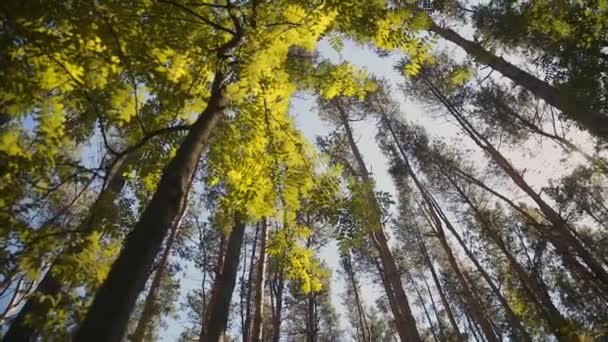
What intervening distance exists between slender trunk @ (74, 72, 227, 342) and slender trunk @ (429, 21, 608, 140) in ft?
20.0

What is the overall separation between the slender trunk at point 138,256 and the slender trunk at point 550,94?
6.08 m

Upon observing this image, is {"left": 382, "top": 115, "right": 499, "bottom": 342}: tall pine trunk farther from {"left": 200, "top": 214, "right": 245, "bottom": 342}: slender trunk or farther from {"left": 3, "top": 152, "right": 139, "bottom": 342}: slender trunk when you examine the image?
{"left": 3, "top": 152, "right": 139, "bottom": 342}: slender trunk

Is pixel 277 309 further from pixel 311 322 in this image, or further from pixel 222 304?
pixel 222 304

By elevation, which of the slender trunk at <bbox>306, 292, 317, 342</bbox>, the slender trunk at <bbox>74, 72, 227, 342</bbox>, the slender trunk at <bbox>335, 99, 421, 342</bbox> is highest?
the slender trunk at <bbox>306, 292, 317, 342</bbox>

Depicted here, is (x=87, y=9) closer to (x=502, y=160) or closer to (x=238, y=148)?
(x=238, y=148)

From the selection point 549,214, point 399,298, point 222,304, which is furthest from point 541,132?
point 222,304

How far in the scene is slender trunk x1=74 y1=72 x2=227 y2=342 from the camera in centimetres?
129

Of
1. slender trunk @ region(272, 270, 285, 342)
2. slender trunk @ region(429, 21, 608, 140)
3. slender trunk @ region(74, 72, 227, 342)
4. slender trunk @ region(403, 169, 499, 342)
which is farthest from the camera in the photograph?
slender trunk @ region(272, 270, 285, 342)

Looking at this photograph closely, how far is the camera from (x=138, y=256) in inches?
58.9

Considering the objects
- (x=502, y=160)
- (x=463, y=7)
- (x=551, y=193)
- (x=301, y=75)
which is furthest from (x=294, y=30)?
(x=551, y=193)

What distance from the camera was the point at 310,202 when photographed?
10.1 feet

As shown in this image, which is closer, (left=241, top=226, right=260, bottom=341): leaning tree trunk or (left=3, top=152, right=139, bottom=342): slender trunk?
(left=3, top=152, right=139, bottom=342): slender trunk

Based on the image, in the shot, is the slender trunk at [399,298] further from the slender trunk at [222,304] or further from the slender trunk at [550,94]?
the slender trunk at [550,94]

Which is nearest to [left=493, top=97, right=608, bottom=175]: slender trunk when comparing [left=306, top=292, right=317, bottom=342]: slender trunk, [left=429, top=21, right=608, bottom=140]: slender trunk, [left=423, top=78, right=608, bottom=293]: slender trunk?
[left=423, top=78, right=608, bottom=293]: slender trunk
